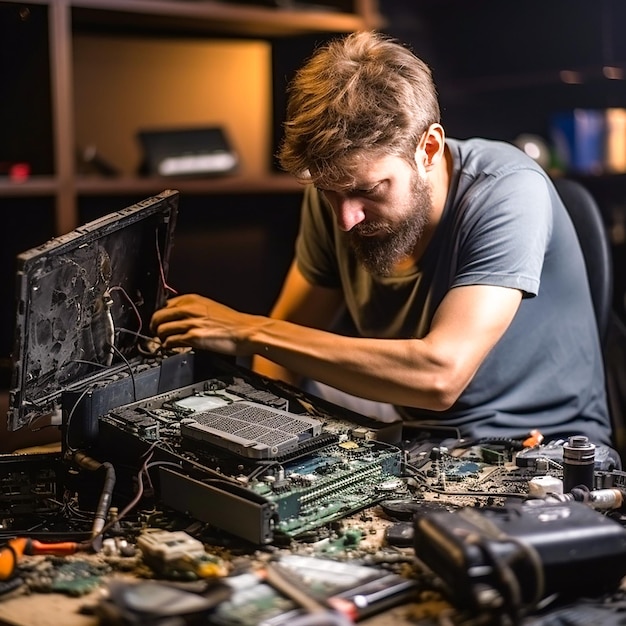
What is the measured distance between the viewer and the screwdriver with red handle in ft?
4.14

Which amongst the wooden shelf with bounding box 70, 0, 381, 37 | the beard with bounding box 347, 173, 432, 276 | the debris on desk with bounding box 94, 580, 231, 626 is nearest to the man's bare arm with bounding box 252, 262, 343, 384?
the beard with bounding box 347, 173, 432, 276

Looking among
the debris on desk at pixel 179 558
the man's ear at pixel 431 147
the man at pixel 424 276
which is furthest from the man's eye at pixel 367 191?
the debris on desk at pixel 179 558

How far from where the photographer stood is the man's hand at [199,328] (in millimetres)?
1753

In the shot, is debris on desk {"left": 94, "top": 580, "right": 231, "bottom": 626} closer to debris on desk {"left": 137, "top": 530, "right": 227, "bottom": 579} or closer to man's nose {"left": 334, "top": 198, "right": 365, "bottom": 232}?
debris on desk {"left": 137, "top": 530, "right": 227, "bottom": 579}

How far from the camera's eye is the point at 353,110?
170cm

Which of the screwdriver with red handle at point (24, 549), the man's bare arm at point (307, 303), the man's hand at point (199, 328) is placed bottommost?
the screwdriver with red handle at point (24, 549)

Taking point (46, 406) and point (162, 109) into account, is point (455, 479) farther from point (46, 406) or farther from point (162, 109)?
point (162, 109)

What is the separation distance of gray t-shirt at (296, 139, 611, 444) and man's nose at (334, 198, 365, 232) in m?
0.21

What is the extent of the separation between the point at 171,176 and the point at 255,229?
47 centimetres

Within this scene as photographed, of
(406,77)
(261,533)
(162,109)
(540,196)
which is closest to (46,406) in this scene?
(261,533)

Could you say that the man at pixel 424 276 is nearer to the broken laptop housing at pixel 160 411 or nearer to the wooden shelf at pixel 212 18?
the broken laptop housing at pixel 160 411

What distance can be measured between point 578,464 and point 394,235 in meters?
0.59

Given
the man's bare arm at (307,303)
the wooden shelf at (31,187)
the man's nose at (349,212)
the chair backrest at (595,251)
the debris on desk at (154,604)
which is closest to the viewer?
the debris on desk at (154,604)

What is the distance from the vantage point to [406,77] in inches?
70.1
